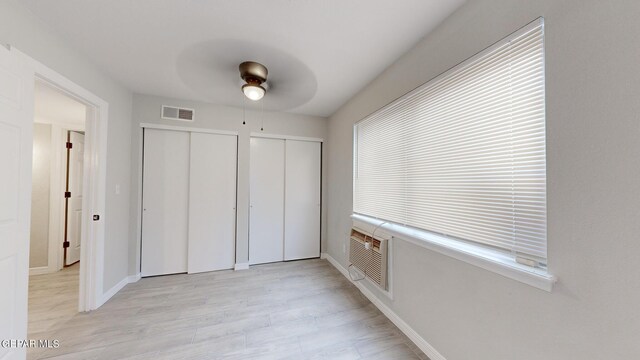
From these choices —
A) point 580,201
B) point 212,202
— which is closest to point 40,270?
point 212,202

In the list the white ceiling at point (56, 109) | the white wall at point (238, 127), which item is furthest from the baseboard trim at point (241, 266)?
the white ceiling at point (56, 109)

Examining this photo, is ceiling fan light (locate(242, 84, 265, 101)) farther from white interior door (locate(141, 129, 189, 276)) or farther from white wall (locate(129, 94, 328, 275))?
white interior door (locate(141, 129, 189, 276))

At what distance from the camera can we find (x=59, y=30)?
67.1 inches

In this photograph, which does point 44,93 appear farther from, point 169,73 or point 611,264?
point 611,264

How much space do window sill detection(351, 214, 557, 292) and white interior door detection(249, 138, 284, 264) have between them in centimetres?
206

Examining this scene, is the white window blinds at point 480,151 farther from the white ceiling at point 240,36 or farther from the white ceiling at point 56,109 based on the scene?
the white ceiling at point 56,109

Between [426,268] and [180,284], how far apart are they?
2.89 m

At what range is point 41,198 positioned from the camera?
3.13m

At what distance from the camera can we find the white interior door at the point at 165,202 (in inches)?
117

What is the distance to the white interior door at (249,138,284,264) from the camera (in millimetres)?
3439

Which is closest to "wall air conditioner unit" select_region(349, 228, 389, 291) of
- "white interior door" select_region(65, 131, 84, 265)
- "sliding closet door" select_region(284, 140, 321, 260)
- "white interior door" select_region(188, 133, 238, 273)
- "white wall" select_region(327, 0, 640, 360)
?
"white wall" select_region(327, 0, 640, 360)

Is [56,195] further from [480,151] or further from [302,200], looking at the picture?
[480,151]

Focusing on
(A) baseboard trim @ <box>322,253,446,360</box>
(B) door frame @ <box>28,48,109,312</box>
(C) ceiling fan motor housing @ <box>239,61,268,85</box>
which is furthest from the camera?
(B) door frame @ <box>28,48,109,312</box>

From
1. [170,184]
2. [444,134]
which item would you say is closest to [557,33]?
[444,134]
